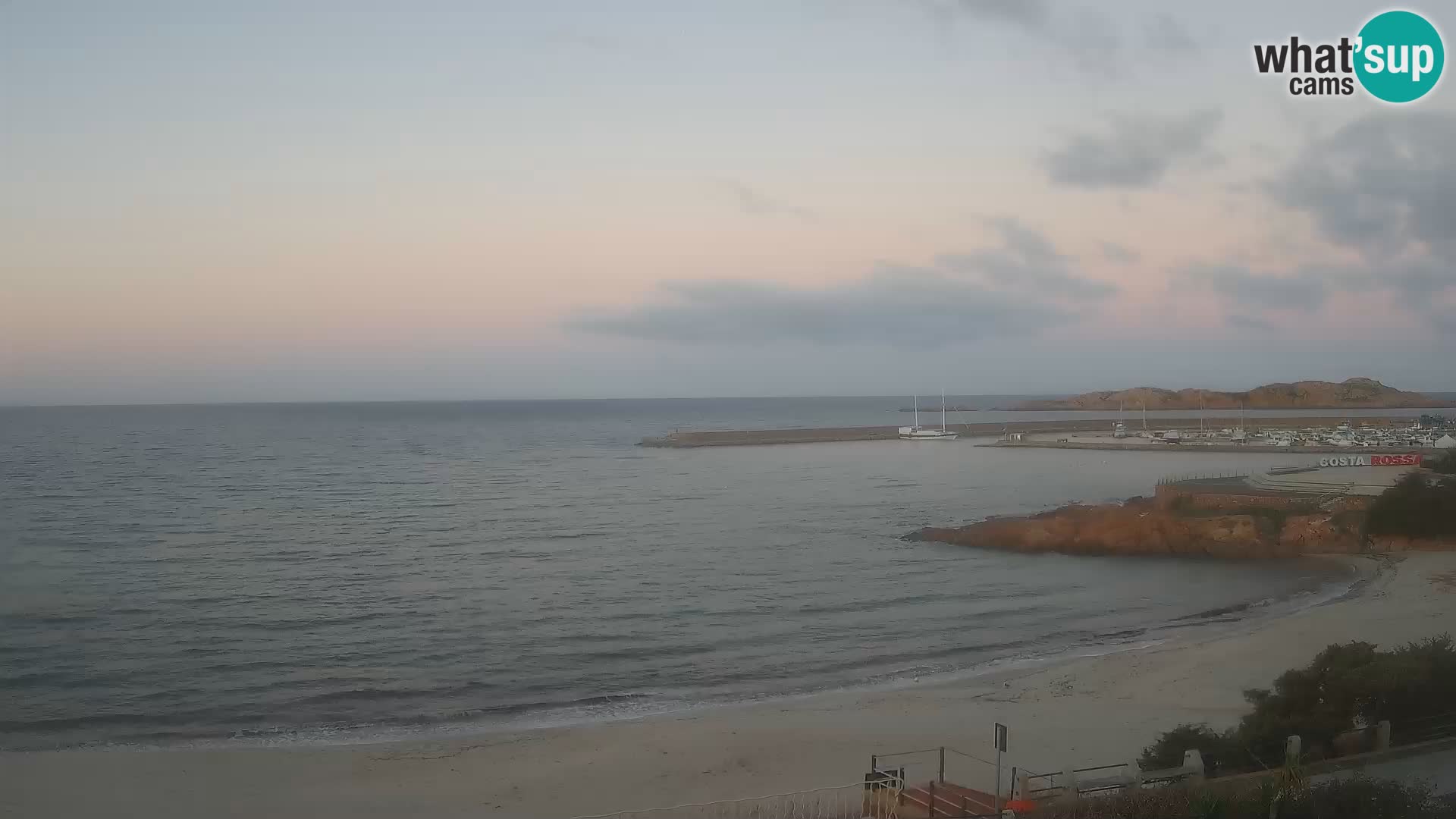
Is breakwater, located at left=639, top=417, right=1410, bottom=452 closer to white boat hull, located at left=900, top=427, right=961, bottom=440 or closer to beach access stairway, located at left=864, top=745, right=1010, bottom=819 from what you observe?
white boat hull, located at left=900, top=427, right=961, bottom=440

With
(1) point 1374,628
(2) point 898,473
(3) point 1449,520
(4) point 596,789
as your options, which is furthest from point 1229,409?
(4) point 596,789

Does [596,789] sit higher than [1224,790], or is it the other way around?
[1224,790]

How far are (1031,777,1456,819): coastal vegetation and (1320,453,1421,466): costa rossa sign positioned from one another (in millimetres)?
51773

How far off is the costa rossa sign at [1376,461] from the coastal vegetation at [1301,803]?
51.8 m

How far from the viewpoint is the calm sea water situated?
20688 mm

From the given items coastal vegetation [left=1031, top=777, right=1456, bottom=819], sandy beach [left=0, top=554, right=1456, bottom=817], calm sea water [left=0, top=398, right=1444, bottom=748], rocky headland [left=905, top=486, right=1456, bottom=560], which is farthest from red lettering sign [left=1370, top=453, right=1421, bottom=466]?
coastal vegetation [left=1031, top=777, right=1456, bottom=819]

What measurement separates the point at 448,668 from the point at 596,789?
9.07 m

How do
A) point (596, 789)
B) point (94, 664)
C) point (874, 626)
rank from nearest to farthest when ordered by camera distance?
point (596, 789), point (94, 664), point (874, 626)

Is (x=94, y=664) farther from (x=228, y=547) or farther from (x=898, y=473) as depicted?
(x=898, y=473)

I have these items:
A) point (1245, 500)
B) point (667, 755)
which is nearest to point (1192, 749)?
point (667, 755)

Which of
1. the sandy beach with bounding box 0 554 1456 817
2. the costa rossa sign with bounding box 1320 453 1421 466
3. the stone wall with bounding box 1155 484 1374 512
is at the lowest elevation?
the sandy beach with bounding box 0 554 1456 817

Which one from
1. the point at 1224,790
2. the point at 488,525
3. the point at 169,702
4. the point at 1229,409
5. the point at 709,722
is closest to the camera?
the point at 1224,790

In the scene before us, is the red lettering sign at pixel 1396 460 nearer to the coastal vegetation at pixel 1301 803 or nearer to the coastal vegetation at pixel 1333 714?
the coastal vegetation at pixel 1333 714

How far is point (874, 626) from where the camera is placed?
2739 cm
